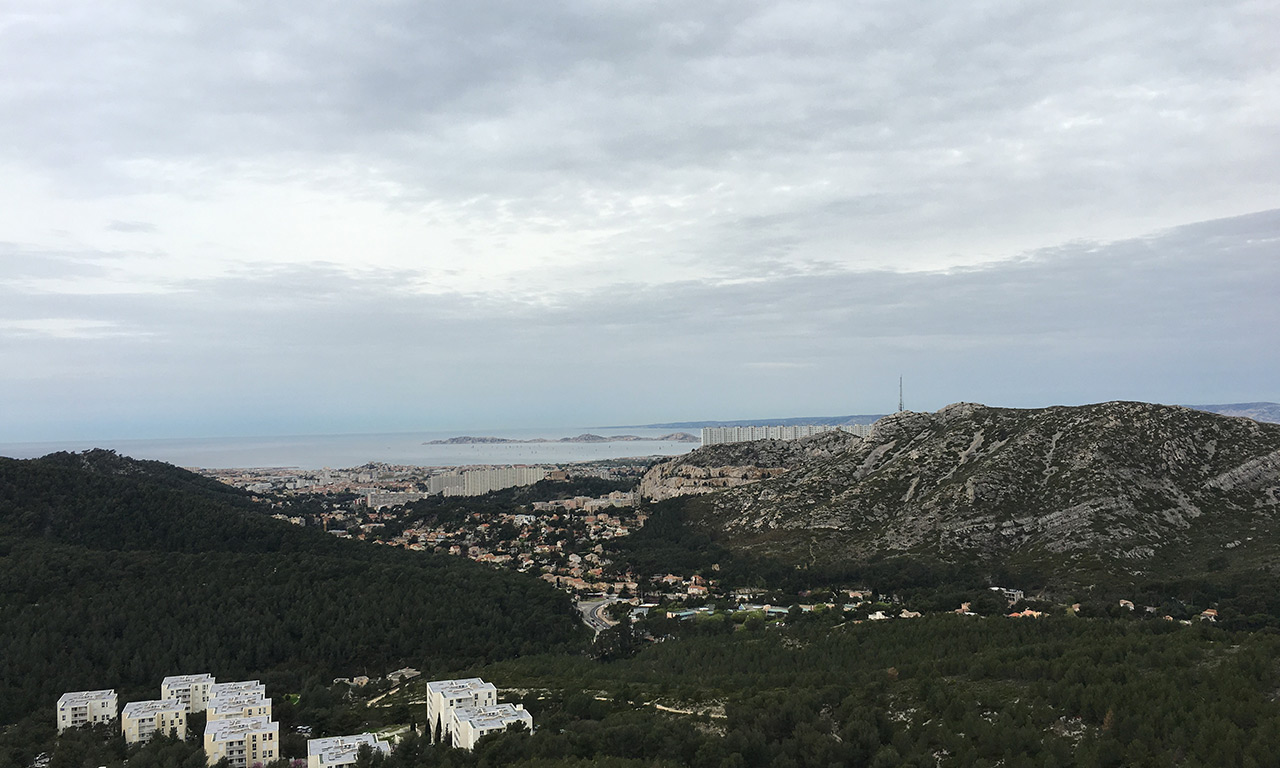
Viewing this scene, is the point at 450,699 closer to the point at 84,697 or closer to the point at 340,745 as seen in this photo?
the point at 340,745

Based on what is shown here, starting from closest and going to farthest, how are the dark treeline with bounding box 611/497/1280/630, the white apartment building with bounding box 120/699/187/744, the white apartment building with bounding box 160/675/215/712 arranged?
the white apartment building with bounding box 120/699/187/744 → the white apartment building with bounding box 160/675/215/712 → the dark treeline with bounding box 611/497/1280/630

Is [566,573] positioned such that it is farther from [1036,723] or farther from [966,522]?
[1036,723]

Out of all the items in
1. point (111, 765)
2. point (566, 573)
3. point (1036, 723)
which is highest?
point (1036, 723)

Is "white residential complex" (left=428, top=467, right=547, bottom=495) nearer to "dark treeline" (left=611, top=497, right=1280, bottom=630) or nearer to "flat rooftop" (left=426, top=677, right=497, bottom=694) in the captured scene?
"dark treeline" (left=611, top=497, right=1280, bottom=630)

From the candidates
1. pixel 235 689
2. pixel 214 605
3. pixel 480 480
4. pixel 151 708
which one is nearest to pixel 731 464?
pixel 480 480

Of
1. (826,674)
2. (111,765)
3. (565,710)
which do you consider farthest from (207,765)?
(826,674)

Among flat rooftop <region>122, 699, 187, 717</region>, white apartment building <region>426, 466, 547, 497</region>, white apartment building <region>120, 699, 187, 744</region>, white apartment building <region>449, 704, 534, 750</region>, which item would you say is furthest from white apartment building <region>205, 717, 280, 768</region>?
white apartment building <region>426, 466, 547, 497</region>
